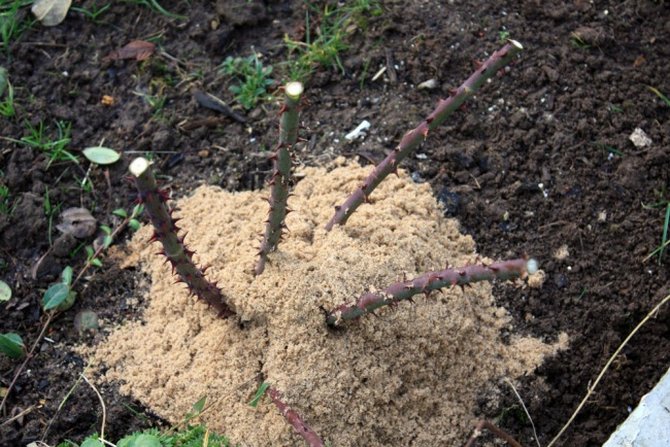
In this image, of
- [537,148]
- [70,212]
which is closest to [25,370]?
[70,212]

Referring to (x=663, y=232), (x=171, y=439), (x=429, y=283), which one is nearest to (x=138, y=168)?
(x=429, y=283)

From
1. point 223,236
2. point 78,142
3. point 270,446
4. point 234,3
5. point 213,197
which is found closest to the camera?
point 270,446

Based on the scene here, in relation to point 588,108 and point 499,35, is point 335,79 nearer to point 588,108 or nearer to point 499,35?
→ point 499,35

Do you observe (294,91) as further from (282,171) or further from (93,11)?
(93,11)

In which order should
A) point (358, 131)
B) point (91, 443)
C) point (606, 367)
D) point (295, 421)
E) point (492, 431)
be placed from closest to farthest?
point (295, 421) → point (91, 443) → point (492, 431) → point (606, 367) → point (358, 131)

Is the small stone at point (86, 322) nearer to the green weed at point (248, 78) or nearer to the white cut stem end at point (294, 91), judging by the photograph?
the green weed at point (248, 78)

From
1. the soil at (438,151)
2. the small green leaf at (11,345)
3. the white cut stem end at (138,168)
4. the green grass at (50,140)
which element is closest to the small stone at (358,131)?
the soil at (438,151)

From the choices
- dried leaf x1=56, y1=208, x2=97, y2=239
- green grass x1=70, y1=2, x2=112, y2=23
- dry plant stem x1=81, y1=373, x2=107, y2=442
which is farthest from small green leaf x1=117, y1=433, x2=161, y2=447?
green grass x1=70, y1=2, x2=112, y2=23
